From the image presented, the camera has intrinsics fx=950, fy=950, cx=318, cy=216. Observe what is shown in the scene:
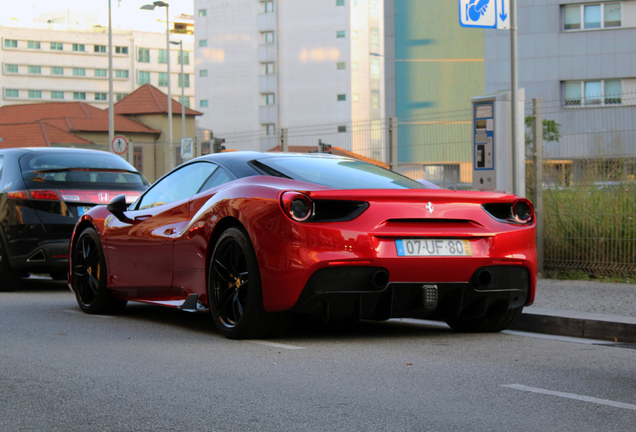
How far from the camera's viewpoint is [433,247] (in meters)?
6.12

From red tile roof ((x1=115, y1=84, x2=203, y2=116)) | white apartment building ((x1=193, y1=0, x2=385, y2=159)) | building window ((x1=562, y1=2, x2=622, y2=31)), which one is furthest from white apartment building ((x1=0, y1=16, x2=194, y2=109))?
building window ((x1=562, y1=2, x2=622, y2=31))

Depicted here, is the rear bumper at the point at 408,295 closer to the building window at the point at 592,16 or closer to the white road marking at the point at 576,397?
the white road marking at the point at 576,397

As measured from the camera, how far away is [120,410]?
4.35 m

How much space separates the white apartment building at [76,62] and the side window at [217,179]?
111218 millimetres

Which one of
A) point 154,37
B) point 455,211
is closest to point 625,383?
point 455,211

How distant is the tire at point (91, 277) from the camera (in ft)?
27.2

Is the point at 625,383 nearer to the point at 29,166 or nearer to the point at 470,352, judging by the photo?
the point at 470,352

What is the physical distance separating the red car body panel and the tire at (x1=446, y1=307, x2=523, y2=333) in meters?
0.32

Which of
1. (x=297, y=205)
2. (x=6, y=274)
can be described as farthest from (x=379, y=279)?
(x=6, y=274)

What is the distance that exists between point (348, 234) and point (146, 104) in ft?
261

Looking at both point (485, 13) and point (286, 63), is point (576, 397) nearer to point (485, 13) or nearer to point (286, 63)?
point (485, 13)

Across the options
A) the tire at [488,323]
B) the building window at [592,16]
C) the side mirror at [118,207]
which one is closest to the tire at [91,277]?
the side mirror at [118,207]

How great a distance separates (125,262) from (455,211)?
9.99 feet

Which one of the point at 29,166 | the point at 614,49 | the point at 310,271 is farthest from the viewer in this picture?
the point at 614,49
